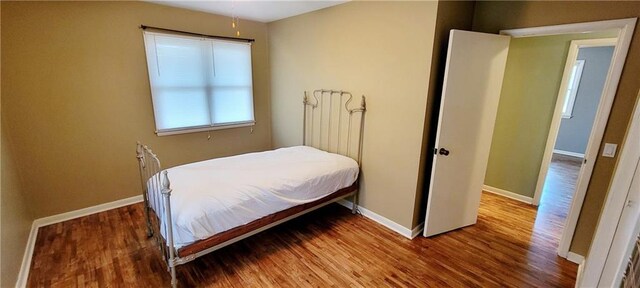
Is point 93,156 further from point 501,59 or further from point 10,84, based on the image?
point 501,59

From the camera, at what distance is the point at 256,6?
10.0ft

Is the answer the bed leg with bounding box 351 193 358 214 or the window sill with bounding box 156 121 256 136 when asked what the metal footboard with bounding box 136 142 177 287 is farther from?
the bed leg with bounding box 351 193 358 214

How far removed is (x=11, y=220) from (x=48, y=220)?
3.02 feet

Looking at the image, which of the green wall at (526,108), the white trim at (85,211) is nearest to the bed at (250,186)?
the white trim at (85,211)

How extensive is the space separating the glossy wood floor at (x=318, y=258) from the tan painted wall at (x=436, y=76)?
1.66ft

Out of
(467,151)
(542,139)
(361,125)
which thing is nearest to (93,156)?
(361,125)

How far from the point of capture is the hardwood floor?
6.76 feet

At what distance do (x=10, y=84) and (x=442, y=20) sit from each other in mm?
3898

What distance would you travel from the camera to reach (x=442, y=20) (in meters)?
2.26

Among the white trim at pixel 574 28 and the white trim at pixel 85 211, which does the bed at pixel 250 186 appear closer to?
the white trim at pixel 85 211

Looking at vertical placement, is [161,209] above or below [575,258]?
above

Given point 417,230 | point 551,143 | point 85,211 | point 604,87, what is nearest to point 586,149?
point 604,87

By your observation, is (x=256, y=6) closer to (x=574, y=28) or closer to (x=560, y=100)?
(x=574, y=28)

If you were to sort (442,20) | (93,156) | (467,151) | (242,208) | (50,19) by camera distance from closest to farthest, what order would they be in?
(242,208) → (442,20) → (50,19) → (467,151) → (93,156)
